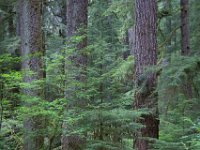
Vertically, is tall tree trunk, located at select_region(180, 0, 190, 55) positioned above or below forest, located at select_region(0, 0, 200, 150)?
above

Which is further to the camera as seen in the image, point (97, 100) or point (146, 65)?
point (146, 65)

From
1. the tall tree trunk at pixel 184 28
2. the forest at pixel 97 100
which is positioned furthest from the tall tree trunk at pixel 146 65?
→ the tall tree trunk at pixel 184 28

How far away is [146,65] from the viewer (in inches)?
287

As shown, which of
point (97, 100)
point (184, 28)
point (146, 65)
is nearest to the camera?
point (97, 100)

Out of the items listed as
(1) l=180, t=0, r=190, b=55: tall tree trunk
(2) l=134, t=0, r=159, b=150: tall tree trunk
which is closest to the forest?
(2) l=134, t=0, r=159, b=150: tall tree trunk

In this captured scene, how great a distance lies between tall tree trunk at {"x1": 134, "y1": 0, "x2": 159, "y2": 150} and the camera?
7.00 m

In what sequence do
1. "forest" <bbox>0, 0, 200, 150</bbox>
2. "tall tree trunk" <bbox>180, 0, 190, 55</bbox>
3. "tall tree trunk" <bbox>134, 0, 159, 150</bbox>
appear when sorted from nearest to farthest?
"forest" <bbox>0, 0, 200, 150</bbox>
"tall tree trunk" <bbox>134, 0, 159, 150</bbox>
"tall tree trunk" <bbox>180, 0, 190, 55</bbox>

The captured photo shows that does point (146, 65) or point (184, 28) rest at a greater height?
point (184, 28)

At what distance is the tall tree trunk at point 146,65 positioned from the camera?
7.00 metres

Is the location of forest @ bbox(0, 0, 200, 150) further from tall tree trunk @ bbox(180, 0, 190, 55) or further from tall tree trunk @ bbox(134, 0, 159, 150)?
tall tree trunk @ bbox(180, 0, 190, 55)

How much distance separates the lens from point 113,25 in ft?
65.7

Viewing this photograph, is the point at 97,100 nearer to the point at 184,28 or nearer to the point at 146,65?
the point at 146,65

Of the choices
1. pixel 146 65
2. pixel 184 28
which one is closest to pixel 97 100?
pixel 146 65

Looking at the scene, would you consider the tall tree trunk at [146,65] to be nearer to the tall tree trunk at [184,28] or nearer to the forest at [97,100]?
the forest at [97,100]
